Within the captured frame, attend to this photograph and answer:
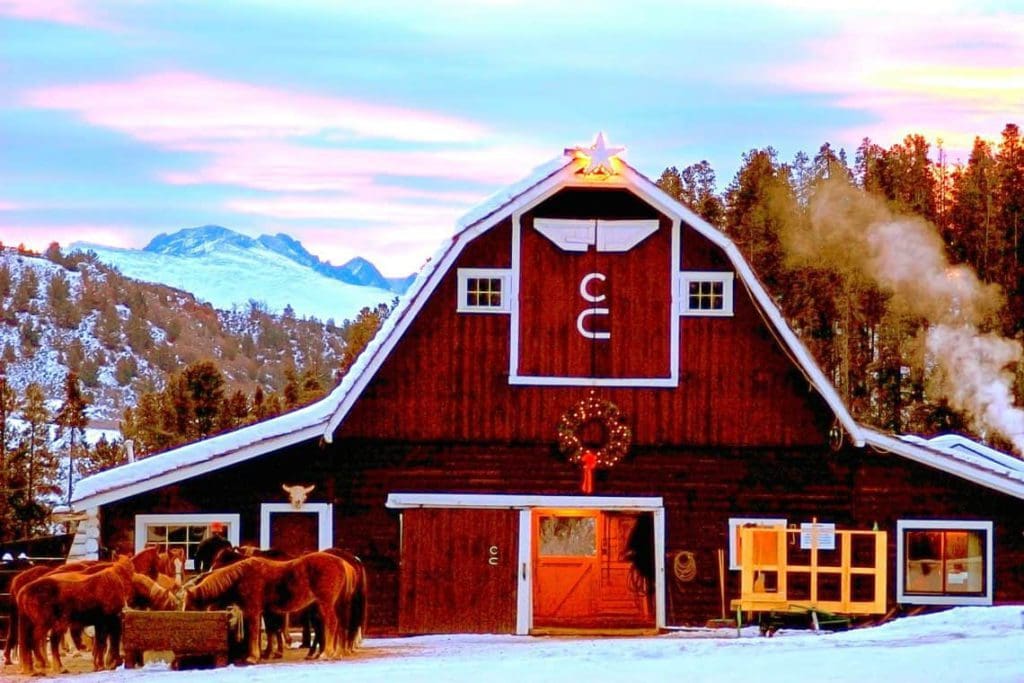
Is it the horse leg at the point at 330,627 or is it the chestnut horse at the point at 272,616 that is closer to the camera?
the horse leg at the point at 330,627

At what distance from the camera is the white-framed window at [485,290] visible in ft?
86.5

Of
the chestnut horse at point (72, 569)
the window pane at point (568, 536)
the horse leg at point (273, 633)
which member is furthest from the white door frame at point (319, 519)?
the window pane at point (568, 536)

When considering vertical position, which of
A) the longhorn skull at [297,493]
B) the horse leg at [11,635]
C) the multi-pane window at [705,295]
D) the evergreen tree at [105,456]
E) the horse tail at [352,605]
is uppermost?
the multi-pane window at [705,295]

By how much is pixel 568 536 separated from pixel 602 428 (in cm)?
2234

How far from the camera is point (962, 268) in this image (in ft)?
214

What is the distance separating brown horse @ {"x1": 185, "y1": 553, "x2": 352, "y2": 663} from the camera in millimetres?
21531

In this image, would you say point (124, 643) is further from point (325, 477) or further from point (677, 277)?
point (677, 277)

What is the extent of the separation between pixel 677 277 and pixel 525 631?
5.53 m

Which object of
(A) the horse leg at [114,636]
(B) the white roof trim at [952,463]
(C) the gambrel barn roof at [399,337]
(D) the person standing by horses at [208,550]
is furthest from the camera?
(B) the white roof trim at [952,463]

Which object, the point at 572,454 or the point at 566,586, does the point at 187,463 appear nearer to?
the point at 572,454

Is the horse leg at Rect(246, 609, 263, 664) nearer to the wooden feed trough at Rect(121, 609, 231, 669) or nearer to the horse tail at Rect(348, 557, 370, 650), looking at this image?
the wooden feed trough at Rect(121, 609, 231, 669)

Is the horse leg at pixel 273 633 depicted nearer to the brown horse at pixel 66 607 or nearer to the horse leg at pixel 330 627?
the horse leg at pixel 330 627

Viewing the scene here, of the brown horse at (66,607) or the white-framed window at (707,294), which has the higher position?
the white-framed window at (707,294)

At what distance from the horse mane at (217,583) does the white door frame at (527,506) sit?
5088 millimetres
